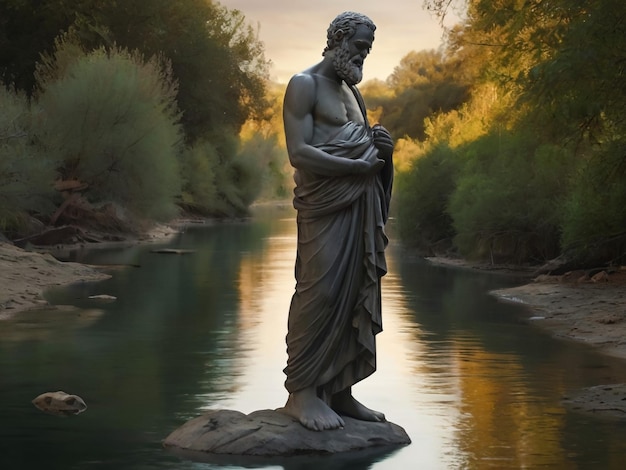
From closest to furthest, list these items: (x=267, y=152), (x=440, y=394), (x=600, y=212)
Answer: (x=440, y=394), (x=600, y=212), (x=267, y=152)

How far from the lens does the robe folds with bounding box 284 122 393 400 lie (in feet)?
29.2

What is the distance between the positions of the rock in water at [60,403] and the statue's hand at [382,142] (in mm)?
3416

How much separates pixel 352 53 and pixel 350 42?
8 centimetres

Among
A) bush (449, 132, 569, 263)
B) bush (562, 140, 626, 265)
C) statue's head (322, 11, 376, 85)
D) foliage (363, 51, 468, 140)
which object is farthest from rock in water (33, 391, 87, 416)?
foliage (363, 51, 468, 140)

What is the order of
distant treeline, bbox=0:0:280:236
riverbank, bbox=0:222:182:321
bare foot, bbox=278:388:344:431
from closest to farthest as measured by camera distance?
bare foot, bbox=278:388:344:431, riverbank, bbox=0:222:182:321, distant treeline, bbox=0:0:280:236

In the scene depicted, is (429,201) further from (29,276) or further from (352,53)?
(352,53)

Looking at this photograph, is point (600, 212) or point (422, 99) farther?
point (422, 99)

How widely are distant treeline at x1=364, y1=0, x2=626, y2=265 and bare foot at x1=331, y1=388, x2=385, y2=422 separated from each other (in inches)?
341

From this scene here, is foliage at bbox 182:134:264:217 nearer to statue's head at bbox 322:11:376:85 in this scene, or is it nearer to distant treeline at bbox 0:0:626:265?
distant treeline at bbox 0:0:626:265

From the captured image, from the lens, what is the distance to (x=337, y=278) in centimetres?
891

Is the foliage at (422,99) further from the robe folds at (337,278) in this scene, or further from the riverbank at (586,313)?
the robe folds at (337,278)

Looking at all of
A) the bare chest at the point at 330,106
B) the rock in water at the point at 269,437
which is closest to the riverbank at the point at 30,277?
the rock in water at the point at 269,437

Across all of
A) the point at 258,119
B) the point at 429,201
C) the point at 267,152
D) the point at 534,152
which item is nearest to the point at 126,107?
the point at 429,201

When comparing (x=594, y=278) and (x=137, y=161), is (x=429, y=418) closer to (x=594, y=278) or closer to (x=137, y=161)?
(x=594, y=278)
